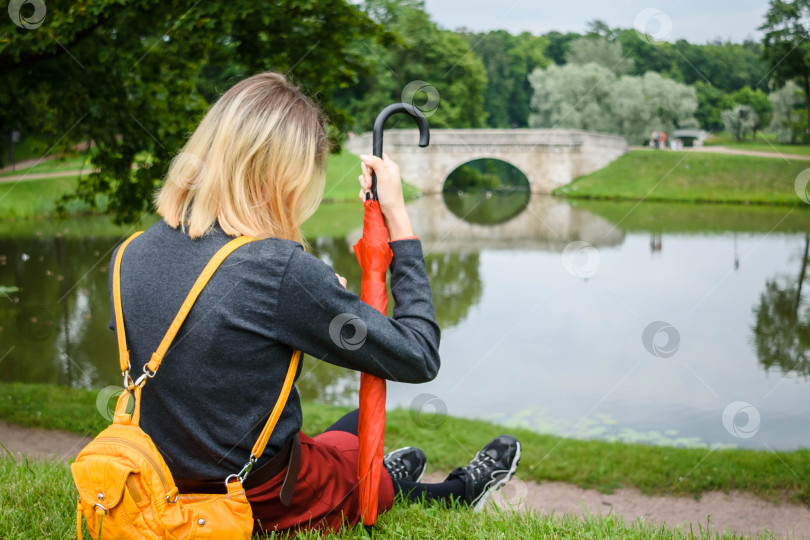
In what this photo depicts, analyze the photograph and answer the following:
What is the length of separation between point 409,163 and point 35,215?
21236 mm

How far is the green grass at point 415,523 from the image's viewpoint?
2.21 m

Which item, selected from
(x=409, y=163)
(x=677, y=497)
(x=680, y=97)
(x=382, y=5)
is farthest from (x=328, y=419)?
(x=680, y=97)

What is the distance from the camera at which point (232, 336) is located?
174 centimetres

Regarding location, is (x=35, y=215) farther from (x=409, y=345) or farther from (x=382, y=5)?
(x=382, y=5)

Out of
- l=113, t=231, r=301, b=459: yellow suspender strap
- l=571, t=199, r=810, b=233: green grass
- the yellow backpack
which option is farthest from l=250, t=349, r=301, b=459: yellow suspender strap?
l=571, t=199, r=810, b=233: green grass

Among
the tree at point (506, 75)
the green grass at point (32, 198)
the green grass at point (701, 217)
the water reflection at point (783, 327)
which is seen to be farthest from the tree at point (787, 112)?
the green grass at point (32, 198)

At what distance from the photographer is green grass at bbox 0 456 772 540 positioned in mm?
2209

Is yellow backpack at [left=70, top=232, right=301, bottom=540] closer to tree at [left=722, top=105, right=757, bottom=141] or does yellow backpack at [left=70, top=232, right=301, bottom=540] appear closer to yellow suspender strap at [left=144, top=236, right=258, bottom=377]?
yellow suspender strap at [left=144, top=236, right=258, bottom=377]

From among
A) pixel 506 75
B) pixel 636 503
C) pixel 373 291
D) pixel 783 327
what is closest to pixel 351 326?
pixel 373 291

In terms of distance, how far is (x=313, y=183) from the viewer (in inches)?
77.3

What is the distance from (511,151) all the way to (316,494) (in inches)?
1455

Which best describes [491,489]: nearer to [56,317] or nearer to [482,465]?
[482,465]

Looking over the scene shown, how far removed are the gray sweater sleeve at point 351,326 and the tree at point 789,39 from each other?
27752 millimetres

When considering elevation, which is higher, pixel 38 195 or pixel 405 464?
pixel 38 195
